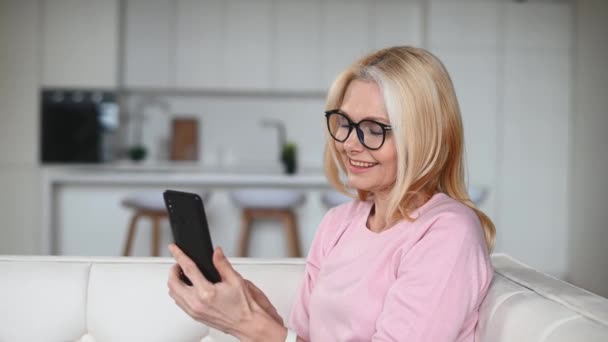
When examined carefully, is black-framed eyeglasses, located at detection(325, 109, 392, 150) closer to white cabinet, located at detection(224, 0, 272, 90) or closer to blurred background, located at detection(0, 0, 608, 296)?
blurred background, located at detection(0, 0, 608, 296)

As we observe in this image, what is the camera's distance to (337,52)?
223 inches

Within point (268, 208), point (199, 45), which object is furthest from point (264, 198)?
point (199, 45)

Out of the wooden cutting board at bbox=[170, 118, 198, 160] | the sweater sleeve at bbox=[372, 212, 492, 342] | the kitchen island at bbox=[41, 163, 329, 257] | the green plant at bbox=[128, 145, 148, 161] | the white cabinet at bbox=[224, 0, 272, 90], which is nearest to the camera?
the sweater sleeve at bbox=[372, 212, 492, 342]

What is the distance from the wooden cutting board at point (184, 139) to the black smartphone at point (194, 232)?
4.89 metres

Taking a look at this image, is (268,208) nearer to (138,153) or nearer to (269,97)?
(138,153)

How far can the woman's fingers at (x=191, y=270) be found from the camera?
0.97 m

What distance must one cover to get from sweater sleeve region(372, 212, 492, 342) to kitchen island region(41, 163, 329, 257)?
314 centimetres

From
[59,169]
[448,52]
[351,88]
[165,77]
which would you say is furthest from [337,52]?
[351,88]

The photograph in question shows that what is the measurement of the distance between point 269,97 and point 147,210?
2.26 m

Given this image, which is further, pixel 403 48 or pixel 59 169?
pixel 59 169

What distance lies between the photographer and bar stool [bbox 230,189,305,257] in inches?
154

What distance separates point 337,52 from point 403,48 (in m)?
4.68

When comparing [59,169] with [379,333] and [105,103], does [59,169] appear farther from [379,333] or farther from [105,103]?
[379,333]

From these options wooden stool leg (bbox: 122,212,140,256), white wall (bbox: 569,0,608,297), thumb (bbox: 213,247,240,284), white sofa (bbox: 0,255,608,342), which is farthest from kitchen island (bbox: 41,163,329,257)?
thumb (bbox: 213,247,240,284)
